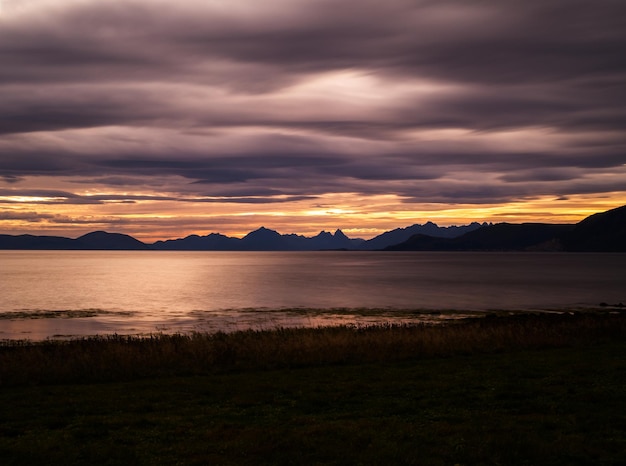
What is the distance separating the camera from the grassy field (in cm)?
1427

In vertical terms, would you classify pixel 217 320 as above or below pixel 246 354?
below

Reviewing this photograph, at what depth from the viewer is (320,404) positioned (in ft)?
64.9

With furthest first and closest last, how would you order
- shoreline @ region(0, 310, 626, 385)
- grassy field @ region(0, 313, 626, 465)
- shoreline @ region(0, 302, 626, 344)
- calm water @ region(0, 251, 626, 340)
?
calm water @ region(0, 251, 626, 340) → shoreline @ region(0, 302, 626, 344) → shoreline @ region(0, 310, 626, 385) → grassy field @ region(0, 313, 626, 465)

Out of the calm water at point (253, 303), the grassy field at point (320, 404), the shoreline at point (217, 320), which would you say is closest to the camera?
the grassy field at point (320, 404)

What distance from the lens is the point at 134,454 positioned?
571 inches

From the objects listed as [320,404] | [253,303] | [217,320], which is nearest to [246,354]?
[320,404]

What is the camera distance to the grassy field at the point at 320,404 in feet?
46.8

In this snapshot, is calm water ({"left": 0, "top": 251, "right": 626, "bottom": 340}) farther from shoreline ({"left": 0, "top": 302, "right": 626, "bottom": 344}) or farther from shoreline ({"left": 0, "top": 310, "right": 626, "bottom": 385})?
shoreline ({"left": 0, "top": 310, "right": 626, "bottom": 385})

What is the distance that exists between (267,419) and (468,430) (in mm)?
5772

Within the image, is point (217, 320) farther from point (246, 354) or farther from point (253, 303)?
point (246, 354)

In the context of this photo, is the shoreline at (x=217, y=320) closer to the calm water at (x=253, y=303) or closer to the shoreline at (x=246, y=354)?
the calm water at (x=253, y=303)

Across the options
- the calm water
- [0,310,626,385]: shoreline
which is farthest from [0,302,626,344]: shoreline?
[0,310,626,385]: shoreline

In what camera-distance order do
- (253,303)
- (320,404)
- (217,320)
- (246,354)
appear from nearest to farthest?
(320,404) → (246,354) → (217,320) → (253,303)

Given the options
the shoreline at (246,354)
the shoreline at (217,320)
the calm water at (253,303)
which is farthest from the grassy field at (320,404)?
the calm water at (253,303)
